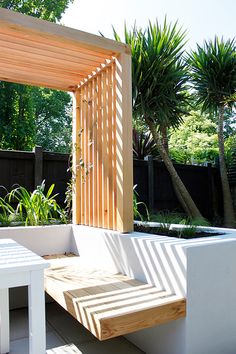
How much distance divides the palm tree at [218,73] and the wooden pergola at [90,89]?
10.3 ft

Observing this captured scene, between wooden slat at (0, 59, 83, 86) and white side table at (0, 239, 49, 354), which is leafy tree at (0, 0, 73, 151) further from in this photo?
white side table at (0, 239, 49, 354)

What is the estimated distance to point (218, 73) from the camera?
18.5 feet

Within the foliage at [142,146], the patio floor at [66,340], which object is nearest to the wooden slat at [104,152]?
the patio floor at [66,340]

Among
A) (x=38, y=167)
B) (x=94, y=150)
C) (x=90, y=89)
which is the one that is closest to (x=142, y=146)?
(x=38, y=167)

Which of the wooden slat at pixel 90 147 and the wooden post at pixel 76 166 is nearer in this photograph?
the wooden slat at pixel 90 147

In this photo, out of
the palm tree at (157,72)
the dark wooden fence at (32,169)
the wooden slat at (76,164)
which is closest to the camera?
the wooden slat at (76,164)

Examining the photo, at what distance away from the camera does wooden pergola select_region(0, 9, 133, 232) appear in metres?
2.46

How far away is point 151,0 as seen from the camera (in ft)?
22.2

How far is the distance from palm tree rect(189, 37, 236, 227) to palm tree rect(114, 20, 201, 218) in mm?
653

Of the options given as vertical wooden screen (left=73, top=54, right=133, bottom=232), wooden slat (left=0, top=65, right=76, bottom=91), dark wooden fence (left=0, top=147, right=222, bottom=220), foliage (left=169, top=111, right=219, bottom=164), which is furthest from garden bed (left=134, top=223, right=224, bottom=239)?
foliage (left=169, top=111, right=219, bottom=164)

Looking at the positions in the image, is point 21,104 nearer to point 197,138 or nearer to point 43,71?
point 197,138

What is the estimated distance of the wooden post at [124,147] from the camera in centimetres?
255

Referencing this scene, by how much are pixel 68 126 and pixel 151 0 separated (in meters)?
10.6

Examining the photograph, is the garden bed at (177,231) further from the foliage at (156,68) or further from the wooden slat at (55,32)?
the foliage at (156,68)
